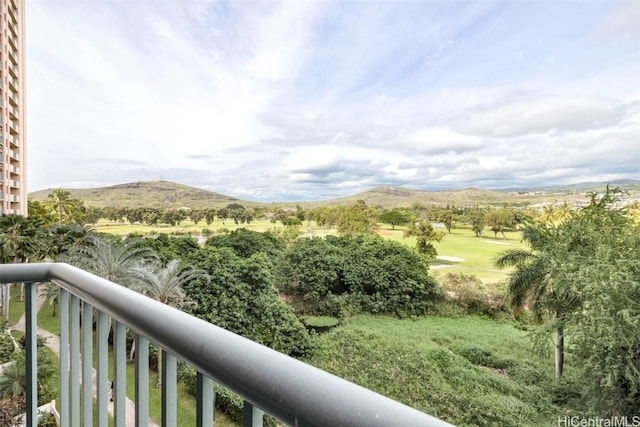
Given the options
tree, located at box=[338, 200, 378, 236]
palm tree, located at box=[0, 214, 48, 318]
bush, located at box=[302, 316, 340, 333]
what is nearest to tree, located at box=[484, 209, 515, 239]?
tree, located at box=[338, 200, 378, 236]

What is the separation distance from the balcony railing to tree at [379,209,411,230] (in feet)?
53.1

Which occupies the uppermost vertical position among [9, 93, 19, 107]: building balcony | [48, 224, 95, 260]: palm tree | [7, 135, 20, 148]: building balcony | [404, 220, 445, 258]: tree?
[9, 93, 19, 107]: building balcony

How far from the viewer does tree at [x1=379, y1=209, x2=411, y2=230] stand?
16.3 metres

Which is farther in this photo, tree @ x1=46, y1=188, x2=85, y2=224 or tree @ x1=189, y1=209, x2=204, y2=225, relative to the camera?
tree @ x1=46, y1=188, x2=85, y2=224

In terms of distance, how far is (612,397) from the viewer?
5.73m

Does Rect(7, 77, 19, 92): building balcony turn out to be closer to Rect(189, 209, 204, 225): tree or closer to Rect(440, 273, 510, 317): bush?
Rect(189, 209, 204, 225): tree

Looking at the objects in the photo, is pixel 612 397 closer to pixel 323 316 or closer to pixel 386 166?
pixel 323 316

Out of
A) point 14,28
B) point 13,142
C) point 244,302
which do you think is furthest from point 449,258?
point 14,28

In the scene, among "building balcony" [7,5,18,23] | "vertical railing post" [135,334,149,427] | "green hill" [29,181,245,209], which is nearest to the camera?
"vertical railing post" [135,334,149,427]

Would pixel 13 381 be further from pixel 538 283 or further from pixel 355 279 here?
pixel 355 279

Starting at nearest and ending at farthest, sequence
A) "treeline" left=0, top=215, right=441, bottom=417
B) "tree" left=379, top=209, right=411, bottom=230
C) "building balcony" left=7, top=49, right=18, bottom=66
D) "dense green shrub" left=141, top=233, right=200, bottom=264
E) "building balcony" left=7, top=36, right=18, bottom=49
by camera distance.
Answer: "treeline" left=0, top=215, right=441, bottom=417 < "dense green shrub" left=141, top=233, right=200, bottom=264 < "building balcony" left=7, top=36, right=18, bottom=49 < "building balcony" left=7, top=49, right=18, bottom=66 < "tree" left=379, top=209, right=411, bottom=230

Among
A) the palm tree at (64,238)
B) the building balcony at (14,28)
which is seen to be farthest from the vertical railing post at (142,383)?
the building balcony at (14,28)

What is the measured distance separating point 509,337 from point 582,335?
4.67m

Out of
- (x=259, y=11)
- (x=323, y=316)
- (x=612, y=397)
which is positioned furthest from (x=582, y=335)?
(x=259, y=11)
